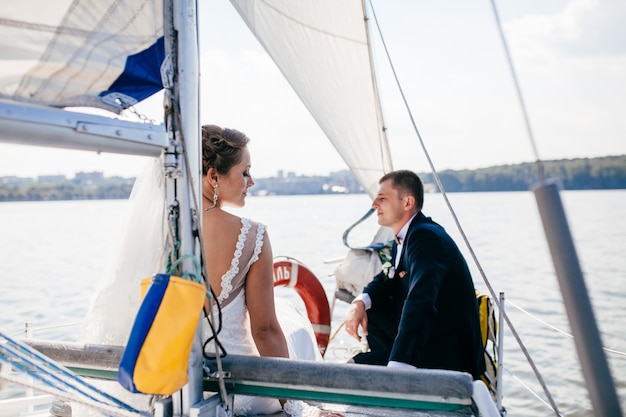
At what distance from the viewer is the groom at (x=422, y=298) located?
2244mm

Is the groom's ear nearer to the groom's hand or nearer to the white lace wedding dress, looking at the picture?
the groom's hand

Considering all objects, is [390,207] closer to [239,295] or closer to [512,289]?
[239,295]

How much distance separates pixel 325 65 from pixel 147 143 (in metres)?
3.07

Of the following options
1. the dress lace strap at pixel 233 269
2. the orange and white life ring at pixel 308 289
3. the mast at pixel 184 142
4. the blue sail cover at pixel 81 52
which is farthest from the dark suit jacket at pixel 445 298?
the orange and white life ring at pixel 308 289

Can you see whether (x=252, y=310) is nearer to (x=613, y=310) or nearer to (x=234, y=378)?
(x=234, y=378)

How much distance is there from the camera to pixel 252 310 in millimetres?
2174

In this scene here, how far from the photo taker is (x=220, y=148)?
7.25ft

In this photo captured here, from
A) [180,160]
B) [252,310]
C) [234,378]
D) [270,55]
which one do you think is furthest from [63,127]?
[270,55]

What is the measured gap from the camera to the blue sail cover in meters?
1.18

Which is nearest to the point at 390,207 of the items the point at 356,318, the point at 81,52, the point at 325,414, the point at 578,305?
the point at 356,318

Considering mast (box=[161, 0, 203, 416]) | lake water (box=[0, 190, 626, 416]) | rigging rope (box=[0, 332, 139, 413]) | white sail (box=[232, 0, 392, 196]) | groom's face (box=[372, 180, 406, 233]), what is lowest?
lake water (box=[0, 190, 626, 416])

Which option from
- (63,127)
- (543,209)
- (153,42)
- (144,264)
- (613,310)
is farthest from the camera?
(613,310)

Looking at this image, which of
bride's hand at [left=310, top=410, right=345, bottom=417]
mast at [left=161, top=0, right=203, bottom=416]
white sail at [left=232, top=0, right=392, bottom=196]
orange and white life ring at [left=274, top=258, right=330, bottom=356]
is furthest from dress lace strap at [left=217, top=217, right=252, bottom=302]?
orange and white life ring at [left=274, top=258, right=330, bottom=356]

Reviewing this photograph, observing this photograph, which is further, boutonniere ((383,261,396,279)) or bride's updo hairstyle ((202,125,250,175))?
boutonniere ((383,261,396,279))
